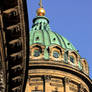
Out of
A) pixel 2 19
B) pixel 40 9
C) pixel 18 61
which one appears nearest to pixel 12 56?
pixel 18 61

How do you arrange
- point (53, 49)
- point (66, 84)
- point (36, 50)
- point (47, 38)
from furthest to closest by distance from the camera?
point (47, 38), point (53, 49), point (36, 50), point (66, 84)

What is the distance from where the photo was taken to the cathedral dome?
193ft

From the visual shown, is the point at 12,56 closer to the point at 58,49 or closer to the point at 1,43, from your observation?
the point at 1,43

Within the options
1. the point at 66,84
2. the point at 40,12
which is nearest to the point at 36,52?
the point at 66,84

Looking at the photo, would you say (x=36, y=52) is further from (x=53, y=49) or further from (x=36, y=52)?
(x=53, y=49)

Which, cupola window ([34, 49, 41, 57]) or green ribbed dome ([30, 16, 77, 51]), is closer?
cupola window ([34, 49, 41, 57])

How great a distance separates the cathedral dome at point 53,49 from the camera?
5884cm

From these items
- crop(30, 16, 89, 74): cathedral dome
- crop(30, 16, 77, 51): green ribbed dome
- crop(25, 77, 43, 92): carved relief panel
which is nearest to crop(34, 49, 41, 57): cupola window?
crop(30, 16, 89, 74): cathedral dome

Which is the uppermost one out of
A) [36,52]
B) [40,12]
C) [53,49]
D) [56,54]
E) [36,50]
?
[40,12]

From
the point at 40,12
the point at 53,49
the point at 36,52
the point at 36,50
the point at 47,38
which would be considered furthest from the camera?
the point at 40,12

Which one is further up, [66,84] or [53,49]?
[53,49]

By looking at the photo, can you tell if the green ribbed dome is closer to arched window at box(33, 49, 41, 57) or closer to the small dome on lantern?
arched window at box(33, 49, 41, 57)

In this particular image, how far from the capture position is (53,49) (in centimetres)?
5997

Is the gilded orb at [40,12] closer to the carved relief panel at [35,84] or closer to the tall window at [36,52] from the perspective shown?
the tall window at [36,52]
